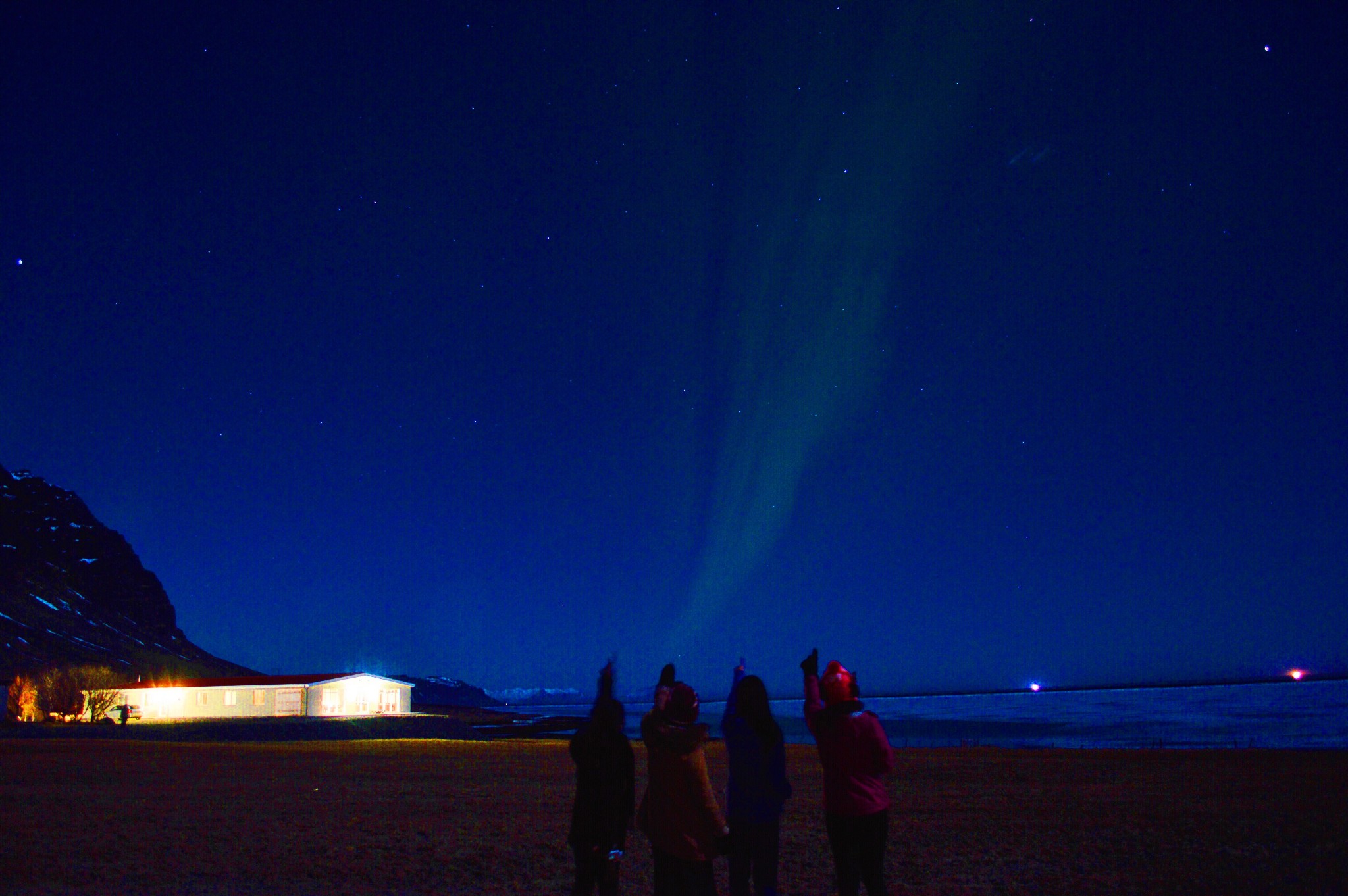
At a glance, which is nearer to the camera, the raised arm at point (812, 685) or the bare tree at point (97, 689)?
the raised arm at point (812, 685)

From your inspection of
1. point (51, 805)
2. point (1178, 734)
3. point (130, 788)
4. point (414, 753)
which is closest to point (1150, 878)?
point (51, 805)

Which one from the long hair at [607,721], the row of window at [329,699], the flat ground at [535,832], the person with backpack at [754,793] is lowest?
the row of window at [329,699]

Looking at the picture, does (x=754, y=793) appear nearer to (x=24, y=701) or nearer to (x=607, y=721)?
(x=607, y=721)

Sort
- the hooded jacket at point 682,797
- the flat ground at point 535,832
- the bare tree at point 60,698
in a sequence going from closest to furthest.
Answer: the hooded jacket at point 682,797
the flat ground at point 535,832
the bare tree at point 60,698

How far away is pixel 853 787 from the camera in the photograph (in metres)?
5.51

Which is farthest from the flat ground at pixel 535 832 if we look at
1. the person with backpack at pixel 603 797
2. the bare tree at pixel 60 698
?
the bare tree at pixel 60 698

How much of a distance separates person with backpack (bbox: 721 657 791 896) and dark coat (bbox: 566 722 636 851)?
664mm

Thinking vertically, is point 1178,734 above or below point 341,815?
below

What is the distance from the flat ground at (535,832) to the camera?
871 cm

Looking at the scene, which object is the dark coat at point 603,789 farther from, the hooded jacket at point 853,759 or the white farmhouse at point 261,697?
the white farmhouse at point 261,697

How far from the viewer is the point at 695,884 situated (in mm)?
5137

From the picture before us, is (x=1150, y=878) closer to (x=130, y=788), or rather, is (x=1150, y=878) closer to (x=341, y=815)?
(x=341, y=815)

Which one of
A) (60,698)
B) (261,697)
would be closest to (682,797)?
(261,697)

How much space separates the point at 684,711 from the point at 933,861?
5.99 meters
